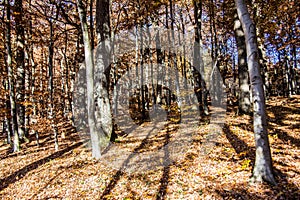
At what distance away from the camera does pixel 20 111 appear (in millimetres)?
13883

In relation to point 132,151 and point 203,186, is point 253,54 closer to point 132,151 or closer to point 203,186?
point 203,186

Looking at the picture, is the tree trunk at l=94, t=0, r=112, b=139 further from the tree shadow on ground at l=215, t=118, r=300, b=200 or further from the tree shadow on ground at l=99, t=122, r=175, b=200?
the tree shadow on ground at l=215, t=118, r=300, b=200

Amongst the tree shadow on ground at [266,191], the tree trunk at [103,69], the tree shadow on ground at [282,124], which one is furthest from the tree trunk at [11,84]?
the tree shadow on ground at [282,124]

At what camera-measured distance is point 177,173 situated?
6832mm

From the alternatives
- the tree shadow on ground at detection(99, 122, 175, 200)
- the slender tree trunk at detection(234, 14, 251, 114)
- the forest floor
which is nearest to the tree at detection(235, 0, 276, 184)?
the forest floor

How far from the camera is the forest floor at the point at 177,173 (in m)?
5.47

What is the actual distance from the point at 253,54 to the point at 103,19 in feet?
26.9

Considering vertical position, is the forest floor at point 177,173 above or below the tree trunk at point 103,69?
below

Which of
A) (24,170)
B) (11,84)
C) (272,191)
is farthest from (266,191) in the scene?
(11,84)

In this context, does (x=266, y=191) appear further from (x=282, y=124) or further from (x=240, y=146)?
(x=282, y=124)

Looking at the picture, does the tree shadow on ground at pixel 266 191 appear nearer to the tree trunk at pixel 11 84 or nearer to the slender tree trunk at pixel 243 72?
the slender tree trunk at pixel 243 72

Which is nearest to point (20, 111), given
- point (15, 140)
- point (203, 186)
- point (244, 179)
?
point (15, 140)

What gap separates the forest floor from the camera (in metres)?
5.47

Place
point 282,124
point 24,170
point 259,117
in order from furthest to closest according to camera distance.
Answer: point 282,124
point 24,170
point 259,117
